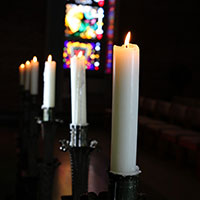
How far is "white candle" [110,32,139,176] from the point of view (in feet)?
2.31

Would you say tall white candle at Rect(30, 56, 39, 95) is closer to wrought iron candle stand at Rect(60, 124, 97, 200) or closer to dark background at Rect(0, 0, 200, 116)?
wrought iron candle stand at Rect(60, 124, 97, 200)

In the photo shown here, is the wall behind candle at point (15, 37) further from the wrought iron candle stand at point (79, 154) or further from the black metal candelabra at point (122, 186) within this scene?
the black metal candelabra at point (122, 186)

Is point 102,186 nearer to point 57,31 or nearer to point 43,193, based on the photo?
point 43,193

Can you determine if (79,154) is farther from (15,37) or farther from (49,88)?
(15,37)

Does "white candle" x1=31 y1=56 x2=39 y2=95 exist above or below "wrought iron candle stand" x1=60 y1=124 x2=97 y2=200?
above

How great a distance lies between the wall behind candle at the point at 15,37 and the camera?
26.5ft

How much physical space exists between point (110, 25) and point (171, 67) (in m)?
1.74

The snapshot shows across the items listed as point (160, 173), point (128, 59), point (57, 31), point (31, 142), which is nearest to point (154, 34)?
point (57, 31)

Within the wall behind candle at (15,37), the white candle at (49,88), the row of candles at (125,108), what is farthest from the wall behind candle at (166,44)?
the row of candles at (125,108)

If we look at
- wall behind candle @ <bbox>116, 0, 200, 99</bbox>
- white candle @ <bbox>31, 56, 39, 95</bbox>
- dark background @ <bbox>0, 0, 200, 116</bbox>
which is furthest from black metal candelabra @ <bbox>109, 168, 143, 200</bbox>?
wall behind candle @ <bbox>116, 0, 200, 99</bbox>

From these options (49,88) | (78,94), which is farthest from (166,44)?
(78,94)

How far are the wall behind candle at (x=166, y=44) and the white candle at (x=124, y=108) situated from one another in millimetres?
8234

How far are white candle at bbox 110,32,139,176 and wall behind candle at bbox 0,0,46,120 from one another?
7477mm

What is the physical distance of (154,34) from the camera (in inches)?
355
